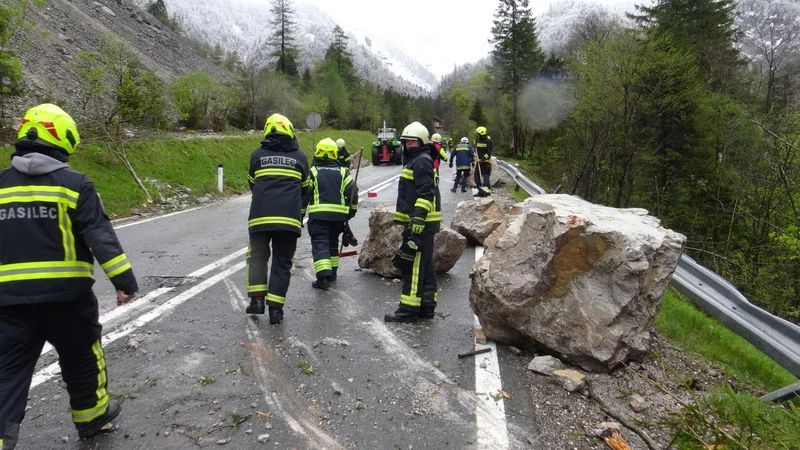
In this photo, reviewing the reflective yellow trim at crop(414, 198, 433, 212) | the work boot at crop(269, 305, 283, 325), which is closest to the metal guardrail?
the reflective yellow trim at crop(414, 198, 433, 212)

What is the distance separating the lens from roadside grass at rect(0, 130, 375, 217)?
11.7m

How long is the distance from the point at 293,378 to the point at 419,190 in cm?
213

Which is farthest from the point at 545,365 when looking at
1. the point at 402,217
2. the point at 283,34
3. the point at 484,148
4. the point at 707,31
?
the point at 283,34

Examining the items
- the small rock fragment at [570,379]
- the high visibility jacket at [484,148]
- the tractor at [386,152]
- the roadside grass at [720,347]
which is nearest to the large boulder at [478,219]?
the roadside grass at [720,347]

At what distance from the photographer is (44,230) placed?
2.50 metres

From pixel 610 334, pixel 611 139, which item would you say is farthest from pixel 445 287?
pixel 611 139

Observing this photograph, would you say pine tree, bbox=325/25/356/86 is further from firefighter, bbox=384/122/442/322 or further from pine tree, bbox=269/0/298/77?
firefighter, bbox=384/122/442/322

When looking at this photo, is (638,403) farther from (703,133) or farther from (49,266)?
(703,133)

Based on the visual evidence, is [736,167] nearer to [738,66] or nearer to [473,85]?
[738,66]

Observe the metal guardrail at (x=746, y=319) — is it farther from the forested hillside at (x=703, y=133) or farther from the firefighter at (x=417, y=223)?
the forested hillside at (x=703, y=133)

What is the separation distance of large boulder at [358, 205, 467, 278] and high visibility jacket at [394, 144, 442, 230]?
1.23 metres

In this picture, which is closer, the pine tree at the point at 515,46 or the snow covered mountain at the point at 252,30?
the pine tree at the point at 515,46

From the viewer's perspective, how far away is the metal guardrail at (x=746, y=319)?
3.55m

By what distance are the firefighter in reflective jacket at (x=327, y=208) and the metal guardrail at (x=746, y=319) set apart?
4.03m
